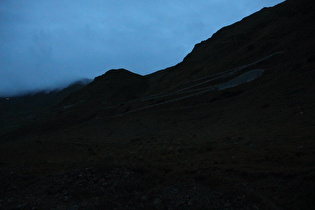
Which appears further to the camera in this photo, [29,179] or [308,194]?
[29,179]

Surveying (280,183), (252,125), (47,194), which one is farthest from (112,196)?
(252,125)

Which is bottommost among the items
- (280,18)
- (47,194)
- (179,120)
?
(179,120)

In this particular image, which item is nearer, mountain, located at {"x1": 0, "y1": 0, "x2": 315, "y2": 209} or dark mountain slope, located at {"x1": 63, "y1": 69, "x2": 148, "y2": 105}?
mountain, located at {"x1": 0, "y1": 0, "x2": 315, "y2": 209}

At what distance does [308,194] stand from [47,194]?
32.4ft

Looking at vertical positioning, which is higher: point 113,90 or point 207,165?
point 113,90

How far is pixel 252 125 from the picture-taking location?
2383cm

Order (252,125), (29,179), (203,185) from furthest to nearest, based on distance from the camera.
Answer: (252,125) < (29,179) < (203,185)

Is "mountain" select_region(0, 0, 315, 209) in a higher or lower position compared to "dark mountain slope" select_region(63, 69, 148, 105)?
lower

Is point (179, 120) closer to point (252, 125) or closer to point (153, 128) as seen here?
point (153, 128)

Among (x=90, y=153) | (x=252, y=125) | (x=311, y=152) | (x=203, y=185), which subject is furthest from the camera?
(x=252, y=125)

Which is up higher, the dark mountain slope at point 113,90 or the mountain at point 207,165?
the dark mountain slope at point 113,90

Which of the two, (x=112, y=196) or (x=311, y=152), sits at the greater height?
(x=112, y=196)

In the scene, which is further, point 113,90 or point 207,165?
point 113,90

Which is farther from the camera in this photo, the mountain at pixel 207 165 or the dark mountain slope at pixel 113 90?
the dark mountain slope at pixel 113 90
